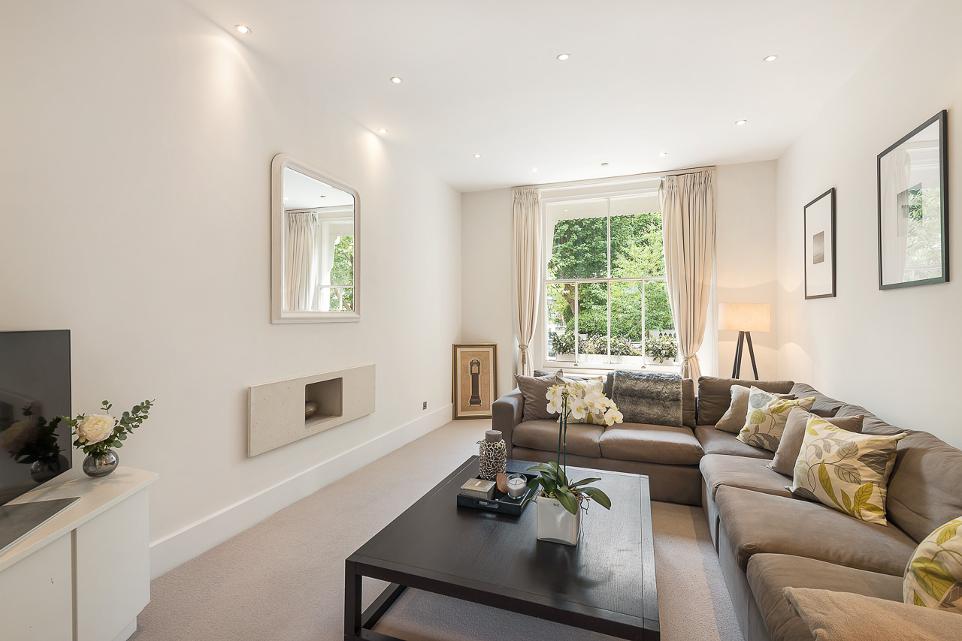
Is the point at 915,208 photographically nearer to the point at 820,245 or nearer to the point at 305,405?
the point at 820,245

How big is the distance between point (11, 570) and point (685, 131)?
15.9ft

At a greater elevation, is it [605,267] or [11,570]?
[605,267]

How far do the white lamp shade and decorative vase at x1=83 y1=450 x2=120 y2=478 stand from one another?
4579mm

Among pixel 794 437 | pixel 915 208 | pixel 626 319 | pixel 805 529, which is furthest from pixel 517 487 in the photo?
pixel 626 319

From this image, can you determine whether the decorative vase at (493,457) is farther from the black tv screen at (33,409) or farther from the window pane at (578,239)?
the window pane at (578,239)

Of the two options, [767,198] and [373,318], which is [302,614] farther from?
[767,198]

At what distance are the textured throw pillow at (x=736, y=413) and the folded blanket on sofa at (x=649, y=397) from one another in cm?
32

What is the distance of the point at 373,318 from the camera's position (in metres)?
4.04

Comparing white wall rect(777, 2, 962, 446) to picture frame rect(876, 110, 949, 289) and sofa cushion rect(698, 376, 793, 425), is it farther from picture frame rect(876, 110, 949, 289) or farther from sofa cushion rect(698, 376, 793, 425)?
sofa cushion rect(698, 376, 793, 425)

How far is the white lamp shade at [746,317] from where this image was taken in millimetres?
4129

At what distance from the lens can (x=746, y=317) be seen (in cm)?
417

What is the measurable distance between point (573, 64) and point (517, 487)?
105 inches

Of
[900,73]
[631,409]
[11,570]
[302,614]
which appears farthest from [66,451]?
[900,73]

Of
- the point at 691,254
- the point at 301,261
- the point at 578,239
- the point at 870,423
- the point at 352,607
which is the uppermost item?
the point at 578,239
